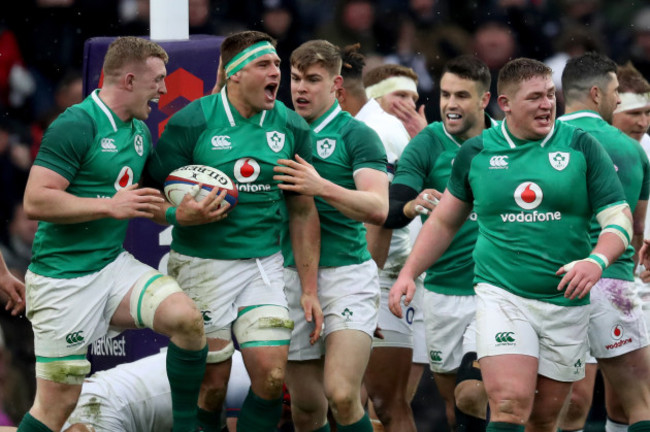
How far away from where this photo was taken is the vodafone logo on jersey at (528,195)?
5652 mm

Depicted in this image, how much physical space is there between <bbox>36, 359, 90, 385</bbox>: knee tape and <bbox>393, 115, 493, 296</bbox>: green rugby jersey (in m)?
2.16

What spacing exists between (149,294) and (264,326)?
1.89ft

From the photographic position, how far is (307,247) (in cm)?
623

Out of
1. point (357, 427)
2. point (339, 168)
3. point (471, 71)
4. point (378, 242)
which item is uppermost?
point (471, 71)

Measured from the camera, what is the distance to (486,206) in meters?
5.80

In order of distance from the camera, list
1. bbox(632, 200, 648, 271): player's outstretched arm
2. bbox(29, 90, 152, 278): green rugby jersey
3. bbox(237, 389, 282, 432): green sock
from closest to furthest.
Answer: bbox(29, 90, 152, 278): green rugby jersey < bbox(237, 389, 282, 432): green sock < bbox(632, 200, 648, 271): player's outstretched arm

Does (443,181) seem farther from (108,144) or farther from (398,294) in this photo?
(108,144)

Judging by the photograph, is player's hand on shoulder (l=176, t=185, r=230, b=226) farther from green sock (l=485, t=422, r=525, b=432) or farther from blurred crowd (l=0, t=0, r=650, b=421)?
blurred crowd (l=0, t=0, r=650, b=421)

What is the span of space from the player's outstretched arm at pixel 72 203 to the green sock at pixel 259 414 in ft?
3.54

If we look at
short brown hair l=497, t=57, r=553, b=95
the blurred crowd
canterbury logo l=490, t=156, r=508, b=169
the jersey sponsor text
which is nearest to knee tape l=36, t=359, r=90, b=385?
the jersey sponsor text

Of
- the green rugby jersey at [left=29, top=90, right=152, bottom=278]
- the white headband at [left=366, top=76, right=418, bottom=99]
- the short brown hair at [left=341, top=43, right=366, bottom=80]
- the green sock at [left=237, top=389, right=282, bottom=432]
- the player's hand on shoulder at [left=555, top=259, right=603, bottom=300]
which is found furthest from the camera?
the white headband at [left=366, top=76, right=418, bottom=99]

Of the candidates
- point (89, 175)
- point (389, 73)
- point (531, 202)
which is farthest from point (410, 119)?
point (89, 175)

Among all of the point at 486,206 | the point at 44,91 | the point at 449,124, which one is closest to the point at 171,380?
the point at 486,206

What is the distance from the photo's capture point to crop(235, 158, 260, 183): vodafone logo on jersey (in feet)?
19.5
